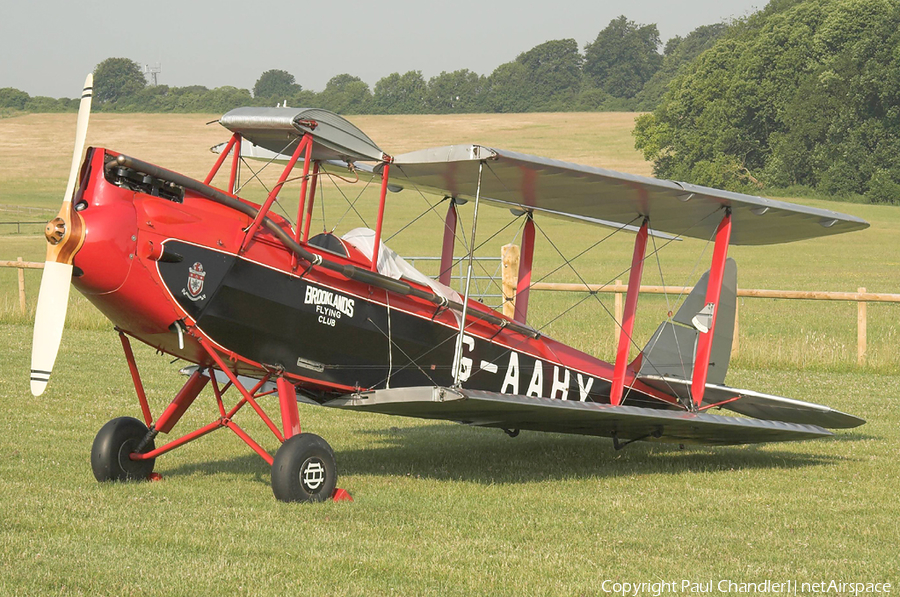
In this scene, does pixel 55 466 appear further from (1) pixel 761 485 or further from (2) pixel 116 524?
(1) pixel 761 485

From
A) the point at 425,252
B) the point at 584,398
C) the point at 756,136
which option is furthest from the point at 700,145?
the point at 584,398

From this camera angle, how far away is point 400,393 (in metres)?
7.49

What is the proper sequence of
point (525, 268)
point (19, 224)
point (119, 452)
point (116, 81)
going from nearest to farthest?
point (119, 452)
point (525, 268)
point (19, 224)
point (116, 81)

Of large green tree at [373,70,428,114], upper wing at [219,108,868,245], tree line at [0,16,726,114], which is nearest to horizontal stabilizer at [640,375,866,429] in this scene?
upper wing at [219,108,868,245]

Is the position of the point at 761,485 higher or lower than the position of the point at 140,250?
lower

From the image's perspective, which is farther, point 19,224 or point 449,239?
point 19,224

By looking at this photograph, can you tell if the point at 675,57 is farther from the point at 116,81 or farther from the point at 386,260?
the point at 386,260

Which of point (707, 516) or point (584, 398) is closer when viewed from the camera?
point (707, 516)

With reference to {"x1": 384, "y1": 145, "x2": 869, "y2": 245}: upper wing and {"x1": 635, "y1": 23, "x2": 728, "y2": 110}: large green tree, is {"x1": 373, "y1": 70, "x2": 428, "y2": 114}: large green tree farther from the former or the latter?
{"x1": 384, "y1": 145, "x2": 869, "y2": 245}: upper wing

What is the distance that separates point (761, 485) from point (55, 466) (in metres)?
6.14

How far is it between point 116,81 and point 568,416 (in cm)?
12310

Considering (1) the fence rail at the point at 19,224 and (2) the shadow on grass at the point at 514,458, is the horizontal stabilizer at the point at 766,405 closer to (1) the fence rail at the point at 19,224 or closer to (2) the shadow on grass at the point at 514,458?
(2) the shadow on grass at the point at 514,458

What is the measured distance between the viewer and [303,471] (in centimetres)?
721

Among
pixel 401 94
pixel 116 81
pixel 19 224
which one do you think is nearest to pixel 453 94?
pixel 401 94
